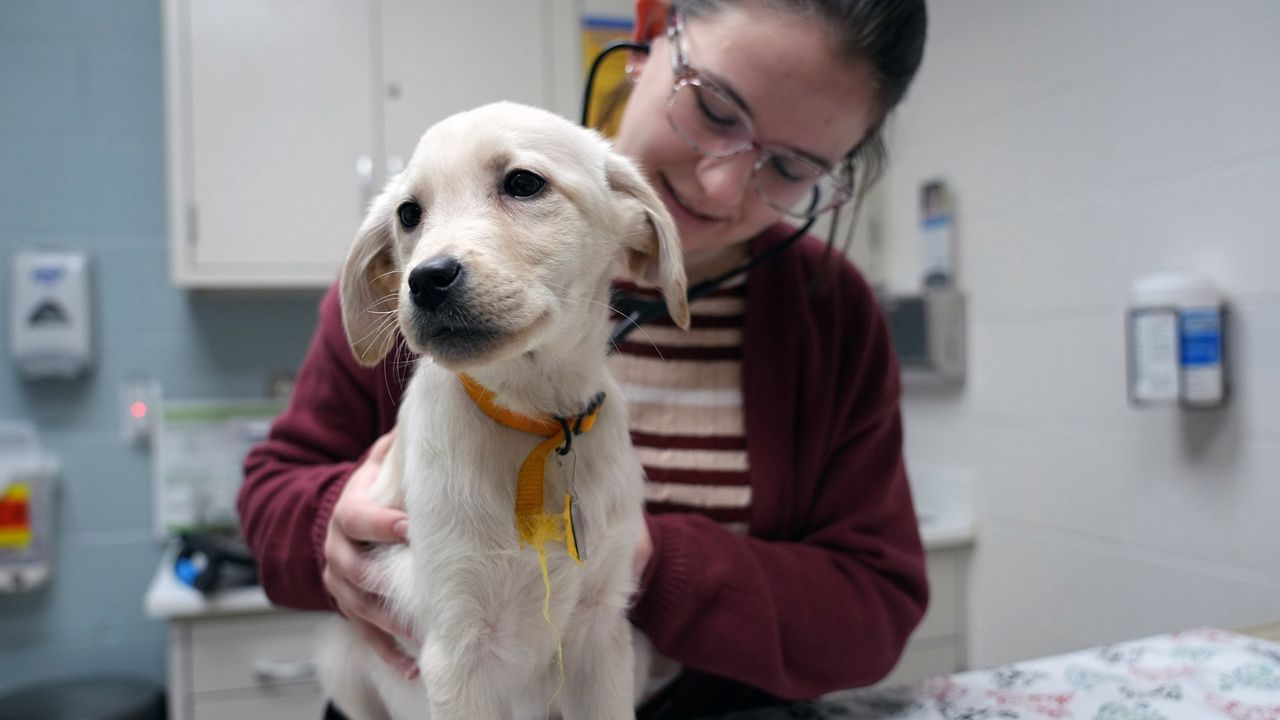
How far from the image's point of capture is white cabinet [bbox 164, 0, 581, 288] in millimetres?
2059

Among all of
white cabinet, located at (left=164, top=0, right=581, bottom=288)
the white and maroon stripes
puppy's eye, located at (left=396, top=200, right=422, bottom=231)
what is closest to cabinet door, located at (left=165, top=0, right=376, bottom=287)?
white cabinet, located at (left=164, top=0, right=581, bottom=288)

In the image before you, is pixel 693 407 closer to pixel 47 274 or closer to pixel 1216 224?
pixel 1216 224

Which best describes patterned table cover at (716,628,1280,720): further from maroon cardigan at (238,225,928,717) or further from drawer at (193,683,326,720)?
drawer at (193,683,326,720)

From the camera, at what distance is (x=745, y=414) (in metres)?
1.07

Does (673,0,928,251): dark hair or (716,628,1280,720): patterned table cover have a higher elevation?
(673,0,928,251): dark hair

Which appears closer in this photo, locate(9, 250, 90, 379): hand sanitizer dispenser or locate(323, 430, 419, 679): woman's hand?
locate(323, 430, 419, 679): woman's hand

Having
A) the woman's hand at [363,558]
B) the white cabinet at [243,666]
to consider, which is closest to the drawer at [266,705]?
the white cabinet at [243,666]

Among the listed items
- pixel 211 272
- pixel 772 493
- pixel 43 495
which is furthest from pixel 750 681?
pixel 43 495

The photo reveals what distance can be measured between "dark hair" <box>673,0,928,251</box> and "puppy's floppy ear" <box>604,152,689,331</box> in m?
0.27

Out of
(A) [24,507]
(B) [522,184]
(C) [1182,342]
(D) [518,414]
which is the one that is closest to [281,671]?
(A) [24,507]

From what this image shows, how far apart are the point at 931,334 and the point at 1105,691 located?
1289 mm

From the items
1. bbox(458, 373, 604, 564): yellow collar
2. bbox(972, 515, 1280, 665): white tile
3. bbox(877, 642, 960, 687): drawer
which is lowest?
bbox(877, 642, 960, 687): drawer

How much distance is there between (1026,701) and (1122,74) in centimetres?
123

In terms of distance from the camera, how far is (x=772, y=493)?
1.05 m
